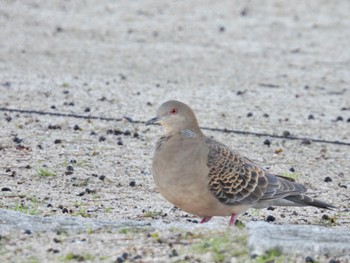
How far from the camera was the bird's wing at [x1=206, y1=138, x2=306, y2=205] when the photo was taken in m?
7.39

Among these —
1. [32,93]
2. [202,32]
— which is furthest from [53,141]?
[202,32]

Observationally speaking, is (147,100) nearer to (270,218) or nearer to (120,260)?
(270,218)

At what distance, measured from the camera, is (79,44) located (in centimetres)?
1491

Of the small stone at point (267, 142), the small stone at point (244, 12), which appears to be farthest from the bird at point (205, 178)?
the small stone at point (244, 12)

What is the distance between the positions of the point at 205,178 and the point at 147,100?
4588 mm

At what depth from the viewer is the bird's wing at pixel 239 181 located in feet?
24.2

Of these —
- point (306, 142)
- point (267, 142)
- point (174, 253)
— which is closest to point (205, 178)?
point (174, 253)

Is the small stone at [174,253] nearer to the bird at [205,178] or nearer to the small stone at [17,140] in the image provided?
the bird at [205,178]

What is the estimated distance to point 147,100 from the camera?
1182 cm

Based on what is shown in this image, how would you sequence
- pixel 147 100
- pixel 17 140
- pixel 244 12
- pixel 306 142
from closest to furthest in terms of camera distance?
pixel 17 140 → pixel 306 142 → pixel 147 100 → pixel 244 12

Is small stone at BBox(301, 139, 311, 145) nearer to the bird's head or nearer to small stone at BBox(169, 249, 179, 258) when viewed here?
the bird's head

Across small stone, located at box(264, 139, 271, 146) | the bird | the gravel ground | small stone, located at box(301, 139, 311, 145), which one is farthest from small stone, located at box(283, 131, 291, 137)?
the bird

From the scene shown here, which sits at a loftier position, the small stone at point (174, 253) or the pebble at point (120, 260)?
the small stone at point (174, 253)

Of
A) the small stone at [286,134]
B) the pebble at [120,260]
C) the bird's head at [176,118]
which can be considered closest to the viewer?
the pebble at [120,260]
